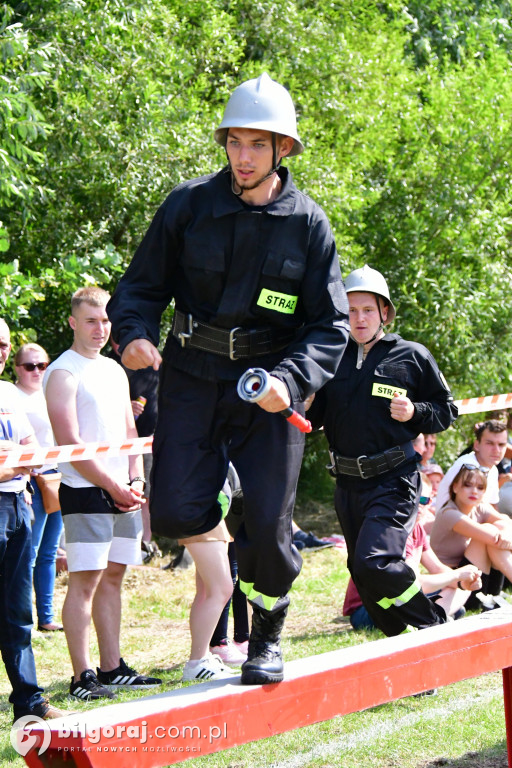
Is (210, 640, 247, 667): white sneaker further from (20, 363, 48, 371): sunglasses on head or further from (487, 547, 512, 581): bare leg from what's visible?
(20, 363, 48, 371): sunglasses on head

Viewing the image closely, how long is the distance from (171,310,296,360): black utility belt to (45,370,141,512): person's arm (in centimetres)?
221

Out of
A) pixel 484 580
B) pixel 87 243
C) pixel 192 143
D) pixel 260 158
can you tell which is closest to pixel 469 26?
pixel 192 143

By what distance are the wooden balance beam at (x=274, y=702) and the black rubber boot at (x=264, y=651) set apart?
0.15ft

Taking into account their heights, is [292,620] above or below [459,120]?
below

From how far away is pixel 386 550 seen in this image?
5.93 m

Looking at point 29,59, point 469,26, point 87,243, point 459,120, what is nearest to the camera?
point 29,59

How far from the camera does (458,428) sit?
14398 mm

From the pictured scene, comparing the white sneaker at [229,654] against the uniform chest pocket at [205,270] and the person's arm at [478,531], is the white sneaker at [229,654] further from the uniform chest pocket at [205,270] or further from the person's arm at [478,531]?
the uniform chest pocket at [205,270]

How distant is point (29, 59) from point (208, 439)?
6.42 m

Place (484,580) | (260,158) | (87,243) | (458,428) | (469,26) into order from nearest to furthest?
(260,158)
(484,580)
(87,243)
(458,428)
(469,26)

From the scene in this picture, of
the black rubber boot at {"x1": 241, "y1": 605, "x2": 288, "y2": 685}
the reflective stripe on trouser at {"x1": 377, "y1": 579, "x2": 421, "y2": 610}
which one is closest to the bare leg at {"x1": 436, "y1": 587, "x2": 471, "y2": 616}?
the reflective stripe on trouser at {"x1": 377, "y1": 579, "x2": 421, "y2": 610}

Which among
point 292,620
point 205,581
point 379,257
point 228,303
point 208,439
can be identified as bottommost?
point 292,620

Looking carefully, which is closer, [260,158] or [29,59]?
[260,158]

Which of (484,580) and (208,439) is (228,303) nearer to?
(208,439)
